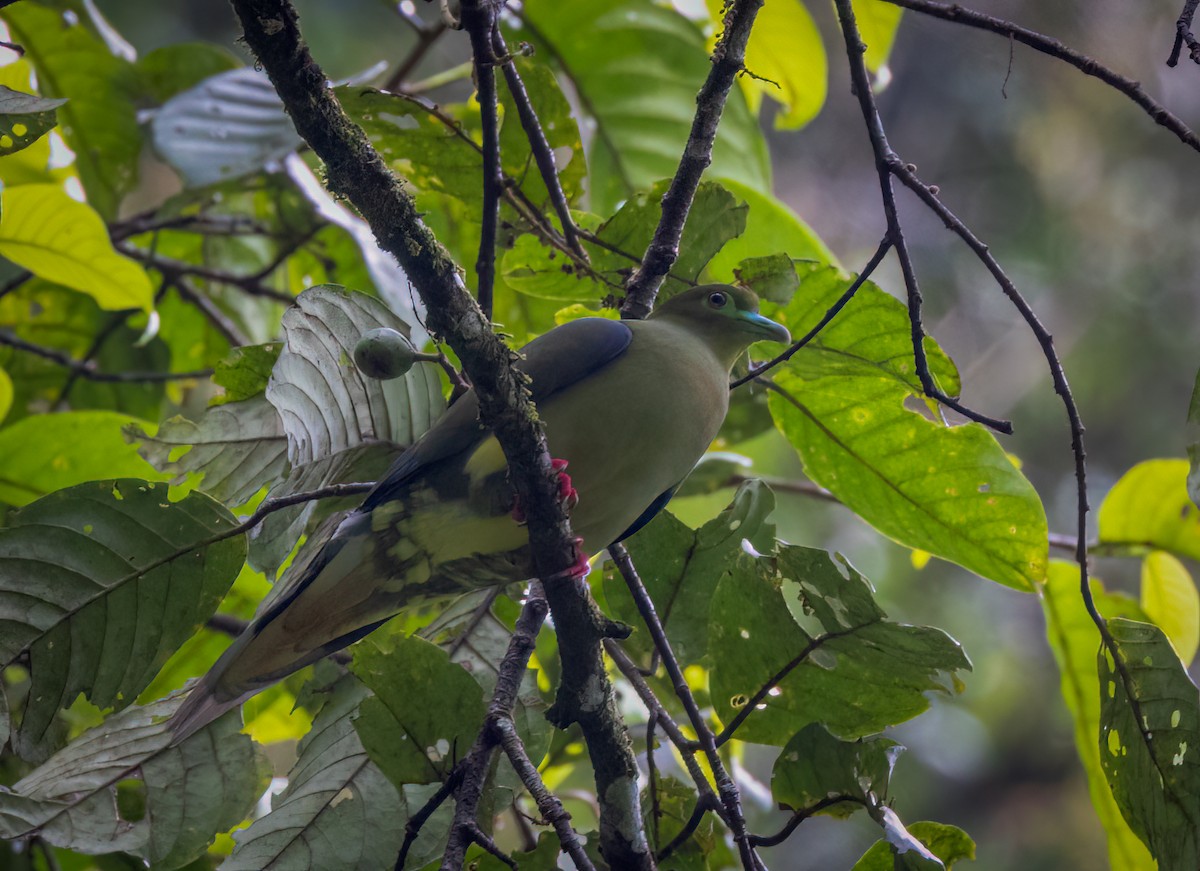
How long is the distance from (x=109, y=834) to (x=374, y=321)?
114 cm

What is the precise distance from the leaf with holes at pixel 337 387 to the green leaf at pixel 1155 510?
1806 millimetres

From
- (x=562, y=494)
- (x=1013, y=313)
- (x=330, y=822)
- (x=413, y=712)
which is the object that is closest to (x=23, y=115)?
(x=562, y=494)

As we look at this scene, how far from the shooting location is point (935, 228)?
921 centimetres

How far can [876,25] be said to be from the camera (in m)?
3.07

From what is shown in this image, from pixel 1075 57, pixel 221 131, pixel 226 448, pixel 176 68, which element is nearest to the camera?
pixel 1075 57

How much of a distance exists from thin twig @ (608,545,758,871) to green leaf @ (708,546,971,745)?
0.10 metres

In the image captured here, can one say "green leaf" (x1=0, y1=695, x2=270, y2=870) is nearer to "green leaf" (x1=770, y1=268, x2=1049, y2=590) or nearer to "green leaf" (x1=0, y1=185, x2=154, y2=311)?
"green leaf" (x1=0, y1=185, x2=154, y2=311)

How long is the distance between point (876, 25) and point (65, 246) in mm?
2224

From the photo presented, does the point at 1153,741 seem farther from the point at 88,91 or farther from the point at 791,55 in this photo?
the point at 88,91

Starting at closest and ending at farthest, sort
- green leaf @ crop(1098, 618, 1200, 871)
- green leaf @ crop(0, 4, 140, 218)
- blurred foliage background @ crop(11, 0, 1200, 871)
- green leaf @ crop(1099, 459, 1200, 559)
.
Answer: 1. green leaf @ crop(1098, 618, 1200, 871)
2. green leaf @ crop(1099, 459, 1200, 559)
3. green leaf @ crop(0, 4, 140, 218)
4. blurred foliage background @ crop(11, 0, 1200, 871)

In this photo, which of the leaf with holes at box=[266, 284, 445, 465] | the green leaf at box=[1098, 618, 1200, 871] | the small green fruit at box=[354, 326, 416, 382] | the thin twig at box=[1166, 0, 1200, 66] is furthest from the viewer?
the leaf with holes at box=[266, 284, 445, 465]

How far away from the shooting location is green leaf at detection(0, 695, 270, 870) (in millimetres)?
2084

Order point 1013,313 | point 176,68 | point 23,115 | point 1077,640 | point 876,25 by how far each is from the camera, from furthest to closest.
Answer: point 1013,313
point 176,68
point 876,25
point 1077,640
point 23,115

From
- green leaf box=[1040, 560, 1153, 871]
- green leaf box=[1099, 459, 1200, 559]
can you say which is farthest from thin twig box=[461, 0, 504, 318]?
green leaf box=[1099, 459, 1200, 559]
